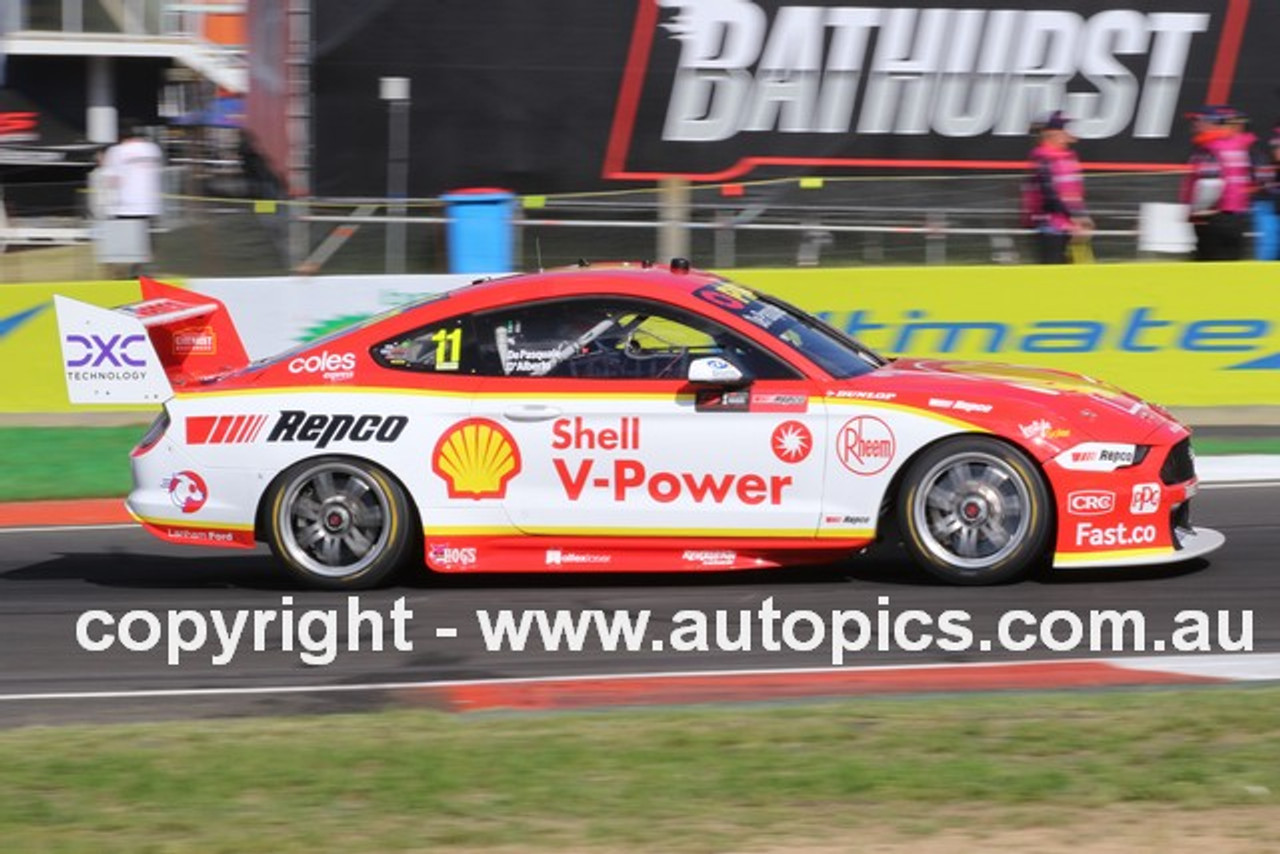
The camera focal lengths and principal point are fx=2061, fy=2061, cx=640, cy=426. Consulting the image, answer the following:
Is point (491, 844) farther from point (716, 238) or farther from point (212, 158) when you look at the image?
point (212, 158)

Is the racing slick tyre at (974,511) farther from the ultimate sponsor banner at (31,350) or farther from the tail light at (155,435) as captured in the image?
the ultimate sponsor banner at (31,350)

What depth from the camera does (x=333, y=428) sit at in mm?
9156

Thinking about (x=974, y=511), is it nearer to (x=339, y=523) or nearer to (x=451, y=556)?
(x=451, y=556)

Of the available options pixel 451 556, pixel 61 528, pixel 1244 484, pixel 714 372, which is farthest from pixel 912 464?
pixel 61 528

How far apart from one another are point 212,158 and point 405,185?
11.3ft

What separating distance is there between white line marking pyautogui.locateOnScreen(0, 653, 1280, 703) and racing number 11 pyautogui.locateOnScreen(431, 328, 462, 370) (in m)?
2.05

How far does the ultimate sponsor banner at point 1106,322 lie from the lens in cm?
1423

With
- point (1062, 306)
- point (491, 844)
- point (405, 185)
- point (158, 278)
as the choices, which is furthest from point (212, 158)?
point (491, 844)

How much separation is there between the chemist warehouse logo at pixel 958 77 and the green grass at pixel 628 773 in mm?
12962

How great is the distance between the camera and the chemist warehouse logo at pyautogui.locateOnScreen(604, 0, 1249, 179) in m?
19.3

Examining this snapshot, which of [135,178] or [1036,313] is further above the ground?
[135,178]

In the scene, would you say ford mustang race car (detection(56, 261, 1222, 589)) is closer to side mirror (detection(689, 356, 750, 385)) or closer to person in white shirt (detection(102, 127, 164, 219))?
side mirror (detection(689, 356, 750, 385))

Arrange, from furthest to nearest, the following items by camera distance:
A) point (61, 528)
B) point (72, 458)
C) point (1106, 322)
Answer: point (1106, 322) < point (72, 458) < point (61, 528)

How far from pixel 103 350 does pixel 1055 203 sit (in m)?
7.75
